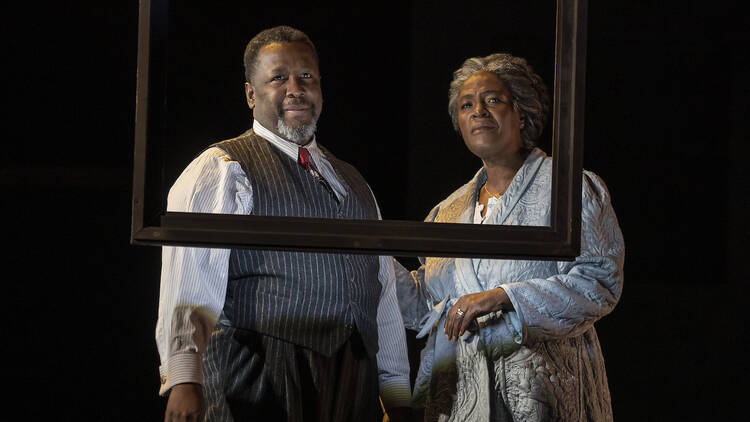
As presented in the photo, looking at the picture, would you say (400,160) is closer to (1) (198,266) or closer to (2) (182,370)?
(1) (198,266)

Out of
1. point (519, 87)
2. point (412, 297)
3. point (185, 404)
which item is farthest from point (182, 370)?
point (519, 87)

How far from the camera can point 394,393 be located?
2324 mm

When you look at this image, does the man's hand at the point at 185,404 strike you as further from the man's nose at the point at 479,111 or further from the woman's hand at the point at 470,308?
the man's nose at the point at 479,111

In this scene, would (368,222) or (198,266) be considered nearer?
(368,222)

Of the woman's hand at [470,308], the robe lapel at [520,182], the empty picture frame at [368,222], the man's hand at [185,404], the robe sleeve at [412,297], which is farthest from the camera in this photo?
the robe sleeve at [412,297]

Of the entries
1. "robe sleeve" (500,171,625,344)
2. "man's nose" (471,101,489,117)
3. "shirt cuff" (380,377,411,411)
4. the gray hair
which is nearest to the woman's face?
"man's nose" (471,101,489,117)

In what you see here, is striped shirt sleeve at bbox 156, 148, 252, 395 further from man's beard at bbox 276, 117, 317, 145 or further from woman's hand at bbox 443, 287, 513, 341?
woman's hand at bbox 443, 287, 513, 341

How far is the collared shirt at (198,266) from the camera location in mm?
1993

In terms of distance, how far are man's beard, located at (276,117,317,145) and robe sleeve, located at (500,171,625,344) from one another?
609 millimetres

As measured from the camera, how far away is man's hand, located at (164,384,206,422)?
1981 millimetres

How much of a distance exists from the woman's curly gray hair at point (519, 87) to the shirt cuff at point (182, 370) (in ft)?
2.52

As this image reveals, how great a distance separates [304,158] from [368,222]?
37 centimetres

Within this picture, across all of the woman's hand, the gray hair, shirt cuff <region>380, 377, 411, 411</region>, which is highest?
the gray hair

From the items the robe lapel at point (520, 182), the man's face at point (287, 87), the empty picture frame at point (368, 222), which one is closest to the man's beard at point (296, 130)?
the man's face at point (287, 87)
